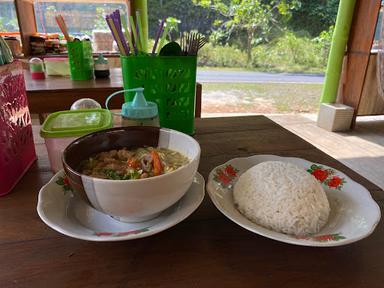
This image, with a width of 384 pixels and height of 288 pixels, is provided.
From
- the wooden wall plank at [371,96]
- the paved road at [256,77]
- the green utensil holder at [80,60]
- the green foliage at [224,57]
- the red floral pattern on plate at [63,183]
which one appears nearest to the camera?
the red floral pattern on plate at [63,183]

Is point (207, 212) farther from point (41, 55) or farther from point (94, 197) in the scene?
point (41, 55)

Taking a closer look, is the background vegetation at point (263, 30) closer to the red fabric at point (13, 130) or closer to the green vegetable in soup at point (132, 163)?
the red fabric at point (13, 130)

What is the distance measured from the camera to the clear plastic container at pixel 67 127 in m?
0.57

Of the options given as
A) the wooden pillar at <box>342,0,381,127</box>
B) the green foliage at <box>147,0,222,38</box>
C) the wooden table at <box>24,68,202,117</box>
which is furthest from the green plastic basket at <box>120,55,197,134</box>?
the green foliage at <box>147,0,222,38</box>

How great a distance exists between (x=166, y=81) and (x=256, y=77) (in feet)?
16.2

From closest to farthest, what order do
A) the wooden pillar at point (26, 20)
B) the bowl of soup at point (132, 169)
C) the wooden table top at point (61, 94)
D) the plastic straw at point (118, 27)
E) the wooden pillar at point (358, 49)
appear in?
the bowl of soup at point (132, 169)
the plastic straw at point (118, 27)
the wooden table top at point (61, 94)
the wooden pillar at point (26, 20)
the wooden pillar at point (358, 49)

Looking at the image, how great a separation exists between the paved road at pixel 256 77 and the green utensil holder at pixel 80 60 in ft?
11.6

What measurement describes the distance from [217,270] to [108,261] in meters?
0.15

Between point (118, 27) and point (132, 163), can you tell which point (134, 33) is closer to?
point (118, 27)

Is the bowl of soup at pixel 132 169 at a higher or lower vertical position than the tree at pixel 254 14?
lower

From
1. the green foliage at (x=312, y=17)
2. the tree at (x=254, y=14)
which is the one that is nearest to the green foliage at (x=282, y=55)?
the green foliage at (x=312, y=17)

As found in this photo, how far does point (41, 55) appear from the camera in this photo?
8.92 ft

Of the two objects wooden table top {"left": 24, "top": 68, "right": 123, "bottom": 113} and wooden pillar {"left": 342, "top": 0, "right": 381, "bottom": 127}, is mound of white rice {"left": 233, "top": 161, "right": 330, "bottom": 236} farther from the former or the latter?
wooden pillar {"left": 342, "top": 0, "right": 381, "bottom": 127}

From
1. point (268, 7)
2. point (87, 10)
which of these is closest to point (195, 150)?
point (87, 10)
